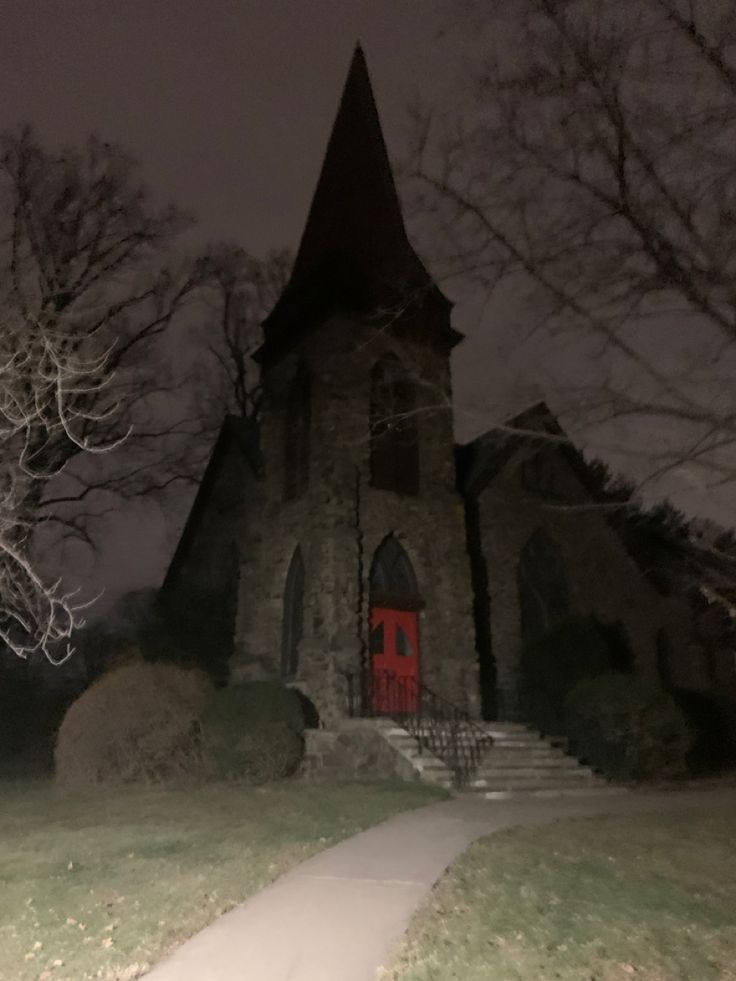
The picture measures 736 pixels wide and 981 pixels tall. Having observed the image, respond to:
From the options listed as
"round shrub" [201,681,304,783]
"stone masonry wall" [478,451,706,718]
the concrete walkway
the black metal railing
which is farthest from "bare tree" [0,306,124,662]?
"stone masonry wall" [478,451,706,718]

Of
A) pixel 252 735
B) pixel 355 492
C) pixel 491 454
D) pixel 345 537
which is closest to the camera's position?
pixel 252 735

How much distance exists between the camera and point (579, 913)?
220 inches

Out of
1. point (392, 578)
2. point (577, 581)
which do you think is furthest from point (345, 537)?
point (577, 581)

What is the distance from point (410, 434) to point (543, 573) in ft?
16.8

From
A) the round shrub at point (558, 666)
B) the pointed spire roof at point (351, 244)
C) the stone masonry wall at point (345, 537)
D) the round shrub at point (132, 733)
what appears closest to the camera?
the round shrub at point (132, 733)

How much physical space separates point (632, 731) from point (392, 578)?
19.7ft

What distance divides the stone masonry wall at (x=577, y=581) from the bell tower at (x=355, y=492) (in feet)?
4.81

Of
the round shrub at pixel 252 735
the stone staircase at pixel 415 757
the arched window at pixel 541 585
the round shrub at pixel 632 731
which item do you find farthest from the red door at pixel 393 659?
the round shrub at pixel 632 731

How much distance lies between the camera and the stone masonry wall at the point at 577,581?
18.6 m

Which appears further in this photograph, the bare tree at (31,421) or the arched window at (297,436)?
the arched window at (297,436)

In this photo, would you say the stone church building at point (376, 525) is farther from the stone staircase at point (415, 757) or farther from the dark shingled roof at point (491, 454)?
the stone staircase at point (415, 757)

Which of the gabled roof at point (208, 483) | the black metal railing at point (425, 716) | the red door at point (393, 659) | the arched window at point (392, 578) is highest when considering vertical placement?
the gabled roof at point (208, 483)

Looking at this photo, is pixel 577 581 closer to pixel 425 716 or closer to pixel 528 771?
pixel 425 716

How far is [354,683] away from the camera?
1555cm
